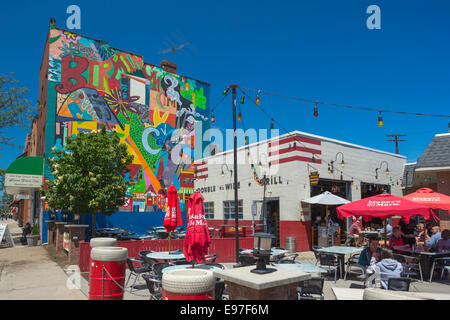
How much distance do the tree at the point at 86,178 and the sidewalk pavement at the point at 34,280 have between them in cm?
264

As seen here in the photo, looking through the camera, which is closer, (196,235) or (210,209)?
(196,235)

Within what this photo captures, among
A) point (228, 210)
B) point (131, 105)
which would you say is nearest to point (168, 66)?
point (131, 105)

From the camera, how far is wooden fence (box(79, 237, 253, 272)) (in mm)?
10648

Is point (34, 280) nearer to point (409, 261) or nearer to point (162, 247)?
point (162, 247)

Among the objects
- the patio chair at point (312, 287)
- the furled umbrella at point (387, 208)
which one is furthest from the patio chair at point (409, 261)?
the patio chair at point (312, 287)

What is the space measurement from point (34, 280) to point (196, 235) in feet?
20.1

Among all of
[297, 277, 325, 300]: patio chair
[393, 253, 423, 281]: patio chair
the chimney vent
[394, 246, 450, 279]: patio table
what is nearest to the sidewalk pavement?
[297, 277, 325, 300]: patio chair

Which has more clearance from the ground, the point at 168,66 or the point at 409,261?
the point at 168,66

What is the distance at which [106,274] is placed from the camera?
629 centimetres

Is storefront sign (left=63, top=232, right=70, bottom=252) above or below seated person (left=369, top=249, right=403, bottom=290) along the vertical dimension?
below

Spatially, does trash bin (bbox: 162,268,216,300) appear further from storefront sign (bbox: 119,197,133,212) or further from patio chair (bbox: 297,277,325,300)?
storefront sign (bbox: 119,197,133,212)

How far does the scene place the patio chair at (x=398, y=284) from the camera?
20.5 ft
